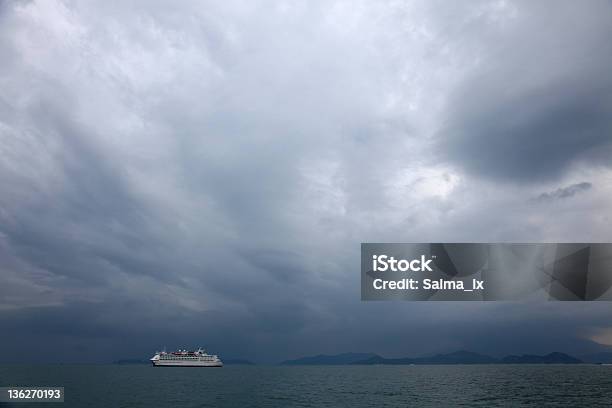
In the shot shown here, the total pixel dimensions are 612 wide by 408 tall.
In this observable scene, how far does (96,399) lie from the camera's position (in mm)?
94375

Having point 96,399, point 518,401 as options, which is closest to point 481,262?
point 518,401

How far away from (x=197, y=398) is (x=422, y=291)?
7017 centimetres

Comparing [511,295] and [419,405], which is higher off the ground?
[511,295]

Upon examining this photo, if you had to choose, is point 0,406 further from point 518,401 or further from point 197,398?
point 518,401

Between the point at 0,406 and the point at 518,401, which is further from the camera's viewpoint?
the point at 518,401

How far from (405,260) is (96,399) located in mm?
82879

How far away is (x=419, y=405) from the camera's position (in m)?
81.4

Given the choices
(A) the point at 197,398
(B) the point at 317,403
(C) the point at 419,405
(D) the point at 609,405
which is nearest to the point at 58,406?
(A) the point at 197,398

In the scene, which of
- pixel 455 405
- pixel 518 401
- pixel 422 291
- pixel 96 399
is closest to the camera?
pixel 422 291

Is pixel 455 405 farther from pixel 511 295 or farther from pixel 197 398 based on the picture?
pixel 197 398

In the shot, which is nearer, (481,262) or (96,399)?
(481,262)

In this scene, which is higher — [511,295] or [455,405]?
[511,295]

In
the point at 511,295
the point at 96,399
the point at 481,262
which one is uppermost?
the point at 481,262

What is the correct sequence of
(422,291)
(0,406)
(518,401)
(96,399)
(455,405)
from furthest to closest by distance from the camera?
1. (96,399)
2. (518,401)
3. (455,405)
4. (0,406)
5. (422,291)
